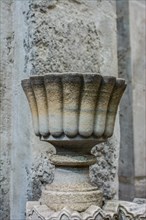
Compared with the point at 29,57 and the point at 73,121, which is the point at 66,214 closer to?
the point at 73,121

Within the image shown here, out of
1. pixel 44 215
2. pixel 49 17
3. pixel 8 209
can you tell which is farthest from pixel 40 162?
pixel 49 17

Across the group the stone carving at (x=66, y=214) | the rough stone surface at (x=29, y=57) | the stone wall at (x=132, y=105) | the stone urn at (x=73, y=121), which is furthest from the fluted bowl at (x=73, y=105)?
the stone wall at (x=132, y=105)

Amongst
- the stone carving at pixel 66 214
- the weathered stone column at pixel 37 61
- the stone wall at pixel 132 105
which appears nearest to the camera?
the stone carving at pixel 66 214

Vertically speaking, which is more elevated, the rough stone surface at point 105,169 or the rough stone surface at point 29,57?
the rough stone surface at point 29,57

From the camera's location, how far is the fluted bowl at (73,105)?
706 millimetres

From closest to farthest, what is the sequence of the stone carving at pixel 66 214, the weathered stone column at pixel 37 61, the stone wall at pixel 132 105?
1. the stone carving at pixel 66 214
2. the weathered stone column at pixel 37 61
3. the stone wall at pixel 132 105

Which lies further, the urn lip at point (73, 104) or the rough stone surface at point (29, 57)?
the rough stone surface at point (29, 57)

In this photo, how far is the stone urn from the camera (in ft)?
2.33

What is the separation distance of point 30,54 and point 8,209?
47 centimetres

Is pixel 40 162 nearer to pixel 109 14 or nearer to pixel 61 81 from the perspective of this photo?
pixel 61 81

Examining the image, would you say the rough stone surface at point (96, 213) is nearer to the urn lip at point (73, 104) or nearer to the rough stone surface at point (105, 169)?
the urn lip at point (73, 104)

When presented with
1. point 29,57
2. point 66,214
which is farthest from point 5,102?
point 66,214

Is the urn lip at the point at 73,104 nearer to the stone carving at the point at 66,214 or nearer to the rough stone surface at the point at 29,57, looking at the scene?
the stone carving at the point at 66,214

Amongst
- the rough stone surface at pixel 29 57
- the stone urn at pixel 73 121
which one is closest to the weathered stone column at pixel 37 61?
the rough stone surface at pixel 29 57
